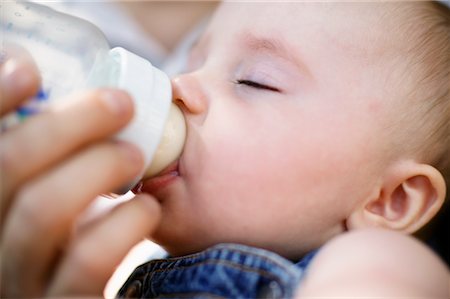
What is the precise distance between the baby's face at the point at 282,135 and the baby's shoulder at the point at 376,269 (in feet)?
0.49

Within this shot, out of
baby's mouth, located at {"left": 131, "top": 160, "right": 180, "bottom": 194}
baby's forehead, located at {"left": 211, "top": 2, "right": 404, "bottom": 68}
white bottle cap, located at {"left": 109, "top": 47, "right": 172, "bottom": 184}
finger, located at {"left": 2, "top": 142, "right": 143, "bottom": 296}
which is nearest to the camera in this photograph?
finger, located at {"left": 2, "top": 142, "right": 143, "bottom": 296}

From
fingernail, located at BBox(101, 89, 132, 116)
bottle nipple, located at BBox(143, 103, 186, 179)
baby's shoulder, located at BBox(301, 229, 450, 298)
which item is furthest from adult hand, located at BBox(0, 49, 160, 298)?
baby's shoulder, located at BBox(301, 229, 450, 298)

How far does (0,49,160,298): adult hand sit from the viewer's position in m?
0.76

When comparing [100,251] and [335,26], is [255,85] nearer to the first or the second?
[335,26]

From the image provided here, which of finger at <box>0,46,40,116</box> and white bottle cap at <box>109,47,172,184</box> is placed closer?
finger at <box>0,46,40,116</box>

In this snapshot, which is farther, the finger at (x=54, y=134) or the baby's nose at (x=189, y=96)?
the baby's nose at (x=189, y=96)

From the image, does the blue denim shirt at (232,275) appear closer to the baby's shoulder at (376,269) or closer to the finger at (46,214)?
the baby's shoulder at (376,269)

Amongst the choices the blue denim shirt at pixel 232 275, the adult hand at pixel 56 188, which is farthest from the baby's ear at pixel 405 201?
the adult hand at pixel 56 188

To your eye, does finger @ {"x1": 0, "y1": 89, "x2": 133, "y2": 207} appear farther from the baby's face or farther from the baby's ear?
the baby's ear

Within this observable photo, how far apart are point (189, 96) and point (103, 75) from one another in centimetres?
17

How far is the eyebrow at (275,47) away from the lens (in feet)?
3.70

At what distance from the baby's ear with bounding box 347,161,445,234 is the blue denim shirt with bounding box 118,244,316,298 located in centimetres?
15

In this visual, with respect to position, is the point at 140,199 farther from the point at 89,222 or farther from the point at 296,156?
the point at 296,156

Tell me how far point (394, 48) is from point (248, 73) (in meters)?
0.29
